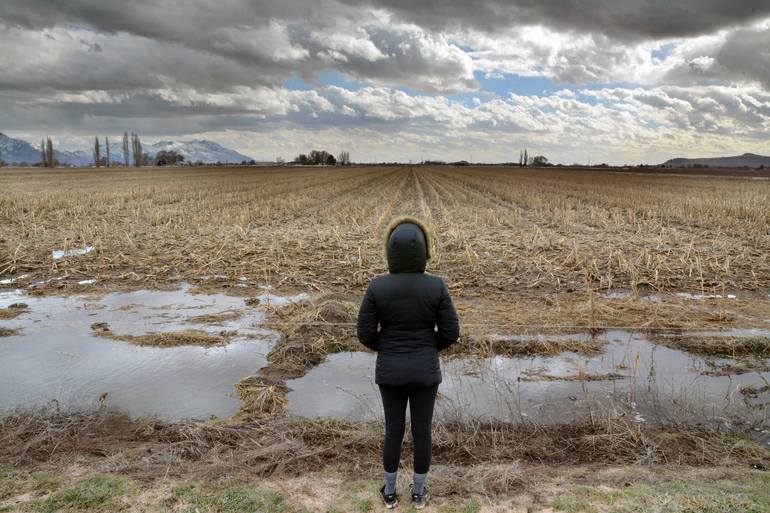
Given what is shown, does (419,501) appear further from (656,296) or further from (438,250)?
(438,250)

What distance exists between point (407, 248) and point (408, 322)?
521 millimetres

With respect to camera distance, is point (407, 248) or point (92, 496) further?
point (92, 496)

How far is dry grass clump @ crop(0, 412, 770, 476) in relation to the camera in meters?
4.55

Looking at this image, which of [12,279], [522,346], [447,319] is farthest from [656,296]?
[12,279]

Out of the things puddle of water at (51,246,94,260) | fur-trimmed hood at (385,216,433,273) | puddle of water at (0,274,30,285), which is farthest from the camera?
puddle of water at (51,246,94,260)

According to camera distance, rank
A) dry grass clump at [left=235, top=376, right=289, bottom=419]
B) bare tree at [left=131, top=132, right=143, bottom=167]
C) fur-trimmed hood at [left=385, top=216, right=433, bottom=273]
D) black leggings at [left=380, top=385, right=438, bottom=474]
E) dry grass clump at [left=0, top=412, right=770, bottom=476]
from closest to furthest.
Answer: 1. fur-trimmed hood at [left=385, top=216, right=433, bottom=273]
2. black leggings at [left=380, top=385, right=438, bottom=474]
3. dry grass clump at [left=0, top=412, right=770, bottom=476]
4. dry grass clump at [left=235, top=376, right=289, bottom=419]
5. bare tree at [left=131, top=132, right=143, bottom=167]

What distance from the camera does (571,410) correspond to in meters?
5.78

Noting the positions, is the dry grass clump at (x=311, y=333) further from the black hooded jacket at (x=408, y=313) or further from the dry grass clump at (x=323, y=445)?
the black hooded jacket at (x=408, y=313)

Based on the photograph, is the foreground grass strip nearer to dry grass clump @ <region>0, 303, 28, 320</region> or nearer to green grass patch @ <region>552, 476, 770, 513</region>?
green grass patch @ <region>552, 476, 770, 513</region>

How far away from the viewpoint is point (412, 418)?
377 cm

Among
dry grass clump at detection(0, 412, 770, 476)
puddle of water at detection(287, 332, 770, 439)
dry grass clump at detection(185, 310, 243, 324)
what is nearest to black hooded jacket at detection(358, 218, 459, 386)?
dry grass clump at detection(0, 412, 770, 476)

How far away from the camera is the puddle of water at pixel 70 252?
13211 millimetres

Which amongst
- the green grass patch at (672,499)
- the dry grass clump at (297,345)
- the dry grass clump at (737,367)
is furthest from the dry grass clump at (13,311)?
the dry grass clump at (737,367)

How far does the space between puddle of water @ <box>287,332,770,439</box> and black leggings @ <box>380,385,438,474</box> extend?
5.88 feet
